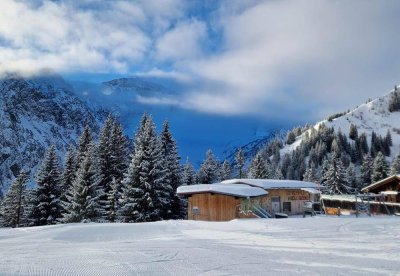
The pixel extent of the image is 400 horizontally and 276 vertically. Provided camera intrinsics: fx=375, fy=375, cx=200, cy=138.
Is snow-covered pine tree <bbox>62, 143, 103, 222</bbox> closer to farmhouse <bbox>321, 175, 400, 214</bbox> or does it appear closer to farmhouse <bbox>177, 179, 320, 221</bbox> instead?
farmhouse <bbox>177, 179, 320, 221</bbox>

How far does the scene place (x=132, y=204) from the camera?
35.8 m

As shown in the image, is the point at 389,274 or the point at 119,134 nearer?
the point at 389,274

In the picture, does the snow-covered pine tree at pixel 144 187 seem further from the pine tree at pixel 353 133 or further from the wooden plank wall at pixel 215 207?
the pine tree at pixel 353 133

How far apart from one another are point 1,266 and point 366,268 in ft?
25.7

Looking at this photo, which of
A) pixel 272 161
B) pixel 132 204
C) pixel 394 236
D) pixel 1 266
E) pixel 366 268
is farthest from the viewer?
pixel 272 161

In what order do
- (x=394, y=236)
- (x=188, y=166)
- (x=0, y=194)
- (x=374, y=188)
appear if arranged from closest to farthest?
(x=394, y=236)
(x=374, y=188)
(x=188, y=166)
(x=0, y=194)

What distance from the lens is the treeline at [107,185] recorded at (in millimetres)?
36500

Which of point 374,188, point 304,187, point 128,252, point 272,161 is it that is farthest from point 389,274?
point 272,161

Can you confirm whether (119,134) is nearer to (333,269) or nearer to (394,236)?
(394,236)

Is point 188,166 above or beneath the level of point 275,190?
above

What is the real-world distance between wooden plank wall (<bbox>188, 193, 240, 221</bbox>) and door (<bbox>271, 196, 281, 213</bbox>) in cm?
707

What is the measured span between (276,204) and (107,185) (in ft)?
62.2

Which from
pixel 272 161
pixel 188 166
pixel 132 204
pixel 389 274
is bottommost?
pixel 389 274

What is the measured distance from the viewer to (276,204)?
124 ft
